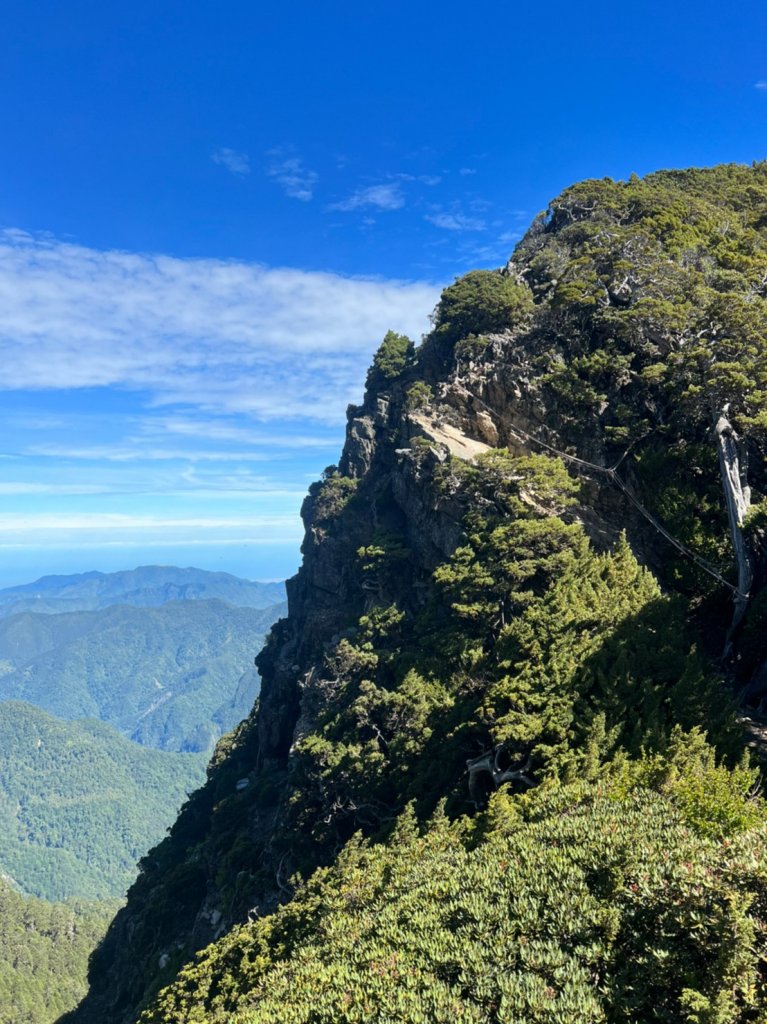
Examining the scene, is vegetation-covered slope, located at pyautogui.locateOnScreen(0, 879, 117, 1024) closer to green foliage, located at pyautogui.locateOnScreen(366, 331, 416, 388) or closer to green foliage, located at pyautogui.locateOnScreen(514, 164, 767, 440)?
green foliage, located at pyautogui.locateOnScreen(366, 331, 416, 388)

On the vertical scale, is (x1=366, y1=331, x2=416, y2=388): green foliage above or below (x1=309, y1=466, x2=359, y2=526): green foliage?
above

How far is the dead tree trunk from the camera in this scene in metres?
21.8

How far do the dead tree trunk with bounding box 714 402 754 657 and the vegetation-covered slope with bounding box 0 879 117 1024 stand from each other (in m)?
80.5

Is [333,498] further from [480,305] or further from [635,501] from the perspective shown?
[635,501]

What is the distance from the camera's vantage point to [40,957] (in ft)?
262

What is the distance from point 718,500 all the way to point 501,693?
13.3 m

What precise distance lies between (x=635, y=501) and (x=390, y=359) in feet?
85.6

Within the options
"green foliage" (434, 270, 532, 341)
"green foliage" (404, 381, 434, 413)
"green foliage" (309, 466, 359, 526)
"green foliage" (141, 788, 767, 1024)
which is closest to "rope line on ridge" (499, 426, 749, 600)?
"green foliage" (404, 381, 434, 413)

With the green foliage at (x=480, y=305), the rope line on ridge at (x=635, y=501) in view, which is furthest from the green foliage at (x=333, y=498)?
the rope line on ridge at (x=635, y=501)

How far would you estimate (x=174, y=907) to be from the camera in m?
34.6

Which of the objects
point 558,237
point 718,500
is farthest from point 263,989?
point 558,237

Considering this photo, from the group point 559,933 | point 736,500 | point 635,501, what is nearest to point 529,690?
point 559,933

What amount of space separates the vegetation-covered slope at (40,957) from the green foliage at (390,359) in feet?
243

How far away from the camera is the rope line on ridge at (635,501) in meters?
23.5
